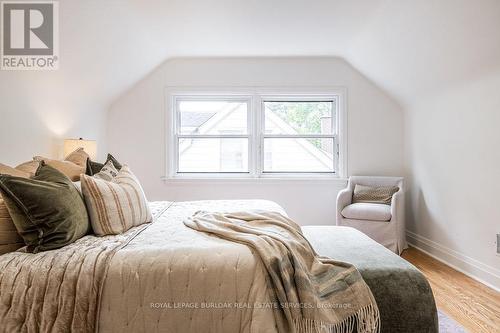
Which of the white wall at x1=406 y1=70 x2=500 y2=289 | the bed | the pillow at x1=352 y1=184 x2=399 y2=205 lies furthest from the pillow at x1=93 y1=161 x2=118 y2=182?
the white wall at x1=406 y1=70 x2=500 y2=289

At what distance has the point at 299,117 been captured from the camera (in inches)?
153

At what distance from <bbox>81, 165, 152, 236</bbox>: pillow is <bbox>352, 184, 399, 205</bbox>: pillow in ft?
8.56

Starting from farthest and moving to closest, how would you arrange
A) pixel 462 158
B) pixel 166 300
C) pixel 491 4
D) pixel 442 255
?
pixel 442 255 → pixel 462 158 → pixel 491 4 → pixel 166 300

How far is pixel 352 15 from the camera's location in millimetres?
2625

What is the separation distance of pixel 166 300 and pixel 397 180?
Result: 3.20 metres

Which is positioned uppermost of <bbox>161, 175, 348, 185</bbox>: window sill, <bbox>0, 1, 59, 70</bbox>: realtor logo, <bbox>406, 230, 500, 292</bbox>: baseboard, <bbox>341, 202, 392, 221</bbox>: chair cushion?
<bbox>0, 1, 59, 70</bbox>: realtor logo

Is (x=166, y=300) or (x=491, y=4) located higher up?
(x=491, y=4)

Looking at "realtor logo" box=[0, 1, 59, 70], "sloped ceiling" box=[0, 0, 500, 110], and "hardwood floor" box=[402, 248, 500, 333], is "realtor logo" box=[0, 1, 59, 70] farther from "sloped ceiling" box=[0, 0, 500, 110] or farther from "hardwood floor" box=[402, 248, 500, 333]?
"hardwood floor" box=[402, 248, 500, 333]

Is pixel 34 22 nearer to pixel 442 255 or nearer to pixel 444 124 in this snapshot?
pixel 444 124

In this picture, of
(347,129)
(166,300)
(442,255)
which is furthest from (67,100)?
(442,255)

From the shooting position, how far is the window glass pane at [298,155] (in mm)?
3885

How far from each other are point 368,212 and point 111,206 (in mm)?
2625

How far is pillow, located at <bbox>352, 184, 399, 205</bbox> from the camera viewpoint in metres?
3.24

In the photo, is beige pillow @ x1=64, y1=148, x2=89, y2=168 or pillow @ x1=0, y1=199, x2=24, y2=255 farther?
beige pillow @ x1=64, y1=148, x2=89, y2=168
